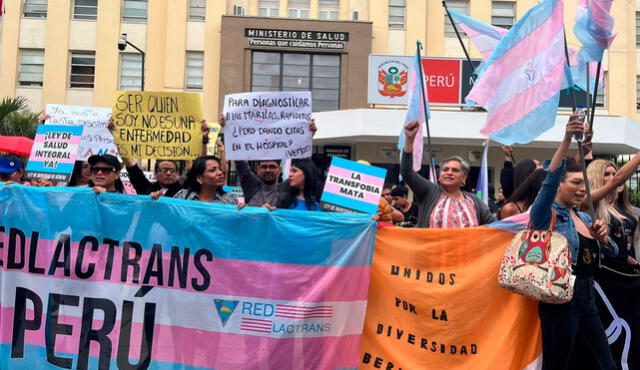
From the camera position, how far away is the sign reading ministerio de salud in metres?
27.6

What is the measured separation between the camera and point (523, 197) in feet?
17.0

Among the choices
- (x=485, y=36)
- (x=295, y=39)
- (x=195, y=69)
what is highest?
(x=295, y=39)

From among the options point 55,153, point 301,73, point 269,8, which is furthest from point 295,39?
point 55,153

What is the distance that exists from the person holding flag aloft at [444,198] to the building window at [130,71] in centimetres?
2525

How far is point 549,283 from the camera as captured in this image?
4246 mm

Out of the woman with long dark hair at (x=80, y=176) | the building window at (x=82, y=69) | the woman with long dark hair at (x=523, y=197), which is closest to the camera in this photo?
the woman with long dark hair at (x=523, y=197)

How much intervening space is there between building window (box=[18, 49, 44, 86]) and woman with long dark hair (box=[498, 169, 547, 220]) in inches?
1086

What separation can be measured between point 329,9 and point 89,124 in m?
20.6

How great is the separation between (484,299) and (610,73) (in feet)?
90.6

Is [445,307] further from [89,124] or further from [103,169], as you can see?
[89,124]

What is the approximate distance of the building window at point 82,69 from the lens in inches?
1143

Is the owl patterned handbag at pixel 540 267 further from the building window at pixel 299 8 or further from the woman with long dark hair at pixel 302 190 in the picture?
the building window at pixel 299 8

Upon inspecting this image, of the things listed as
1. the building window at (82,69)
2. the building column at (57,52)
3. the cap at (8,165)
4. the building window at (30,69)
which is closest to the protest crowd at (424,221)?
the cap at (8,165)

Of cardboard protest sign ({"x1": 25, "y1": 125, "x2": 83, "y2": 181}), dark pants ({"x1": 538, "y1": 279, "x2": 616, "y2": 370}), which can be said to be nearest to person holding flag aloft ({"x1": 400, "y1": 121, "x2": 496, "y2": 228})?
dark pants ({"x1": 538, "y1": 279, "x2": 616, "y2": 370})
